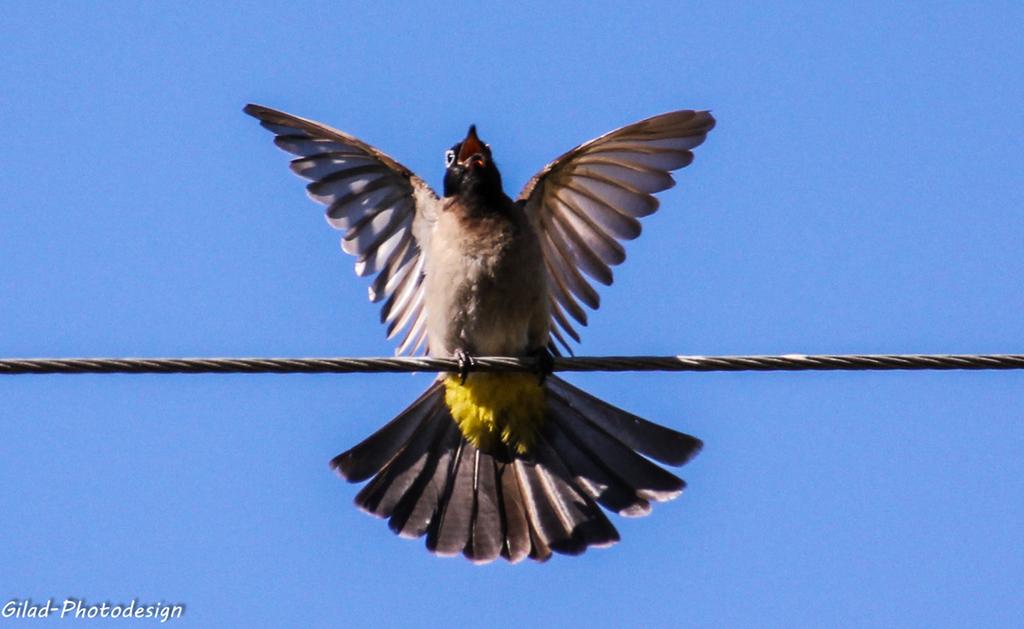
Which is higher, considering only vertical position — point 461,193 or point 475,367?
point 461,193

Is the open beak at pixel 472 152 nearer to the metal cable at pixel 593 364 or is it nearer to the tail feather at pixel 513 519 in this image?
the tail feather at pixel 513 519

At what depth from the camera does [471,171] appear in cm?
791

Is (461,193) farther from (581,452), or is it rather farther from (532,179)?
(581,452)

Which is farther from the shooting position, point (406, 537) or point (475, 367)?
point (406, 537)

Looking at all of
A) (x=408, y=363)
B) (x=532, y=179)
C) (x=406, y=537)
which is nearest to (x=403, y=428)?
(x=406, y=537)

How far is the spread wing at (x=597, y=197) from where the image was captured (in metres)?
7.96

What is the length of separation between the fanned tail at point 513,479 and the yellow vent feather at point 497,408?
0.17 ft

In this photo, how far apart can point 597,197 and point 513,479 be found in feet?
5.59

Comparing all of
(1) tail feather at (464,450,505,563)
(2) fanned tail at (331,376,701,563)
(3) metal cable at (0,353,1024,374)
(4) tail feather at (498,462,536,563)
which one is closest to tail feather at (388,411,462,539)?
(2) fanned tail at (331,376,701,563)

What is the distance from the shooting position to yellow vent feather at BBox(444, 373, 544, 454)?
7738 mm

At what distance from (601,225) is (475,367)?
1.85m

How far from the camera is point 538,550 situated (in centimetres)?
796

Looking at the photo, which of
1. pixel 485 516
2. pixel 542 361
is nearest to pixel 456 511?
pixel 485 516

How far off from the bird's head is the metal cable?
2270 mm
